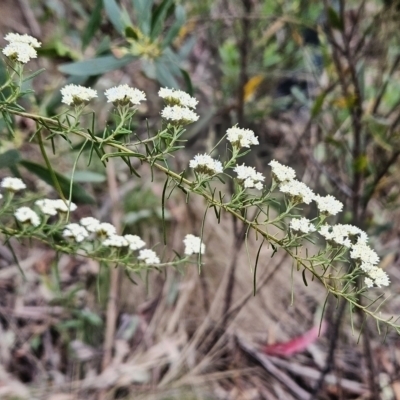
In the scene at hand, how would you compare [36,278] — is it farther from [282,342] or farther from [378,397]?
[378,397]

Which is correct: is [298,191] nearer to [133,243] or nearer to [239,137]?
[239,137]

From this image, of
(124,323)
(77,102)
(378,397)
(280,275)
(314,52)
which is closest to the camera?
(77,102)

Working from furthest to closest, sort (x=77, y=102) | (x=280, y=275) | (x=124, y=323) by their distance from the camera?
(x=280, y=275)
(x=124, y=323)
(x=77, y=102)

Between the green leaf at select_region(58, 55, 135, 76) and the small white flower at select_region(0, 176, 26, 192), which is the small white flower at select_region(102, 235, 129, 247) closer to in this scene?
the small white flower at select_region(0, 176, 26, 192)

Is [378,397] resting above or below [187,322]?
below

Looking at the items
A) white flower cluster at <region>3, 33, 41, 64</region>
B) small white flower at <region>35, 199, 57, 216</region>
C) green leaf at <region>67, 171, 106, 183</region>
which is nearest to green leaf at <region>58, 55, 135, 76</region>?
green leaf at <region>67, 171, 106, 183</region>

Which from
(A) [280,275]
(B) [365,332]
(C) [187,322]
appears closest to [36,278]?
(C) [187,322]

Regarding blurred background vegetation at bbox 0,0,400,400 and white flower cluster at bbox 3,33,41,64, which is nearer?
white flower cluster at bbox 3,33,41,64

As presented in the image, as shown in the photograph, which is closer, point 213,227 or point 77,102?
point 77,102
